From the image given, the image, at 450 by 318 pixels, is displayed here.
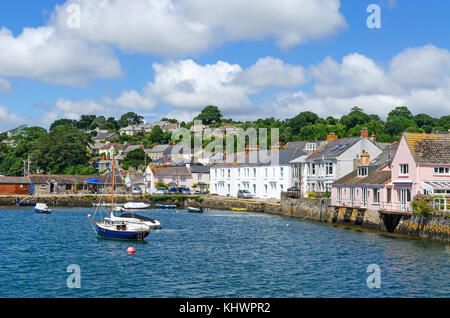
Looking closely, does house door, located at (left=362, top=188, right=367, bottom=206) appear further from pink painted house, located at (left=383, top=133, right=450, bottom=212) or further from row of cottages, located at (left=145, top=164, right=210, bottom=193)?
row of cottages, located at (left=145, top=164, right=210, bottom=193)

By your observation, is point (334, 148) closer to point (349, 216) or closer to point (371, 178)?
point (349, 216)

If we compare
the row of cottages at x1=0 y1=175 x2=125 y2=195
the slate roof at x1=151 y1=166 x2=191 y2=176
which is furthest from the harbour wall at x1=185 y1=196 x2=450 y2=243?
the row of cottages at x1=0 y1=175 x2=125 y2=195

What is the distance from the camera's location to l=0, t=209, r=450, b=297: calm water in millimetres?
30531

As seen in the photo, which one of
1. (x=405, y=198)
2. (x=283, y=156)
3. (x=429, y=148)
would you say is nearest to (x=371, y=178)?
(x=405, y=198)

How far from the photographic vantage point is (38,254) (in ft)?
144

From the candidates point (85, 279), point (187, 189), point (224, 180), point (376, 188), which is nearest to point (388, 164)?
point (376, 188)

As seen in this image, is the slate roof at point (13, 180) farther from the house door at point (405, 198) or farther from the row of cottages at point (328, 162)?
the house door at point (405, 198)

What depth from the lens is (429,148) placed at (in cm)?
5216

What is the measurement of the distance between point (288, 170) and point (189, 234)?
3822 cm

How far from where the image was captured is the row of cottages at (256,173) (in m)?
94.3

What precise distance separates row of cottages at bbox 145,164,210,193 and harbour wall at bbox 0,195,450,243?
44.6 feet

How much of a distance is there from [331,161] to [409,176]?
27.3 meters

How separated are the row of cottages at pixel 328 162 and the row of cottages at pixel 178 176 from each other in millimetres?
41636

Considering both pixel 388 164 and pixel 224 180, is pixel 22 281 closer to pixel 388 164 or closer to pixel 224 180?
pixel 388 164
